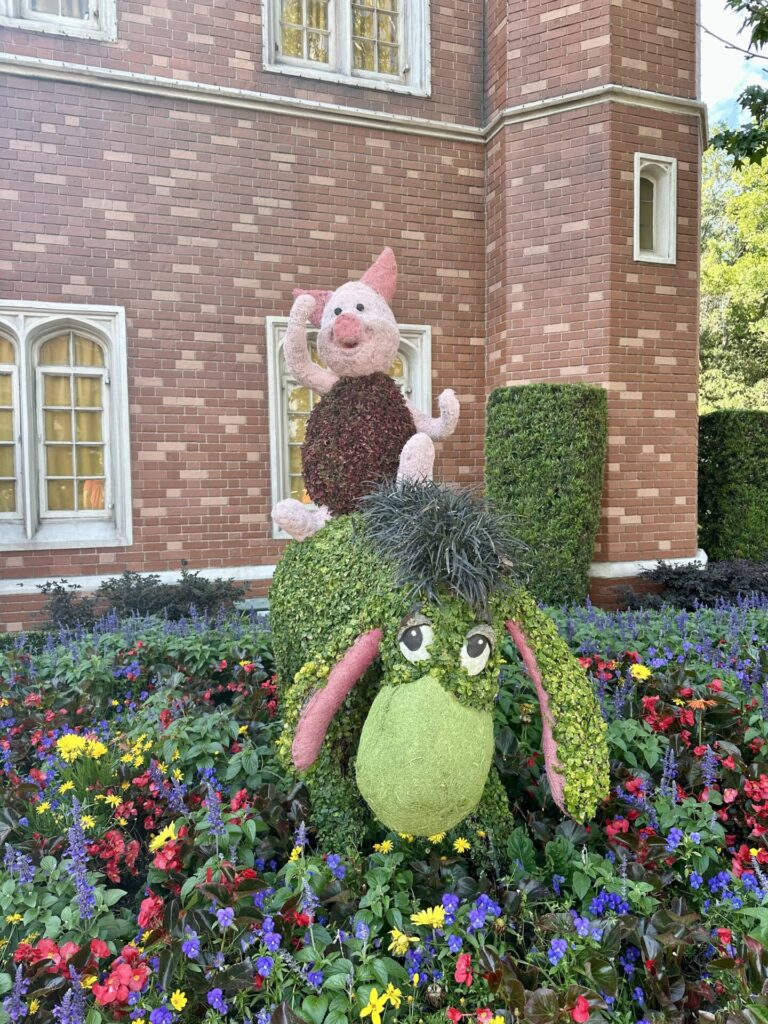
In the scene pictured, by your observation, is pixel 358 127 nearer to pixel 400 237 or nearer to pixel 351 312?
pixel 400 237

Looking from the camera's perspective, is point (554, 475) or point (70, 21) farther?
point (70, 21)

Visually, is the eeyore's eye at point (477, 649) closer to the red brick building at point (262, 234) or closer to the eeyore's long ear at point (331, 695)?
the eeyore's long ear at point (331, 695)

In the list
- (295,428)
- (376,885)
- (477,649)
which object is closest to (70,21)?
(295,428)

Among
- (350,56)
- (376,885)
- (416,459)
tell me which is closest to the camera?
(376,885)

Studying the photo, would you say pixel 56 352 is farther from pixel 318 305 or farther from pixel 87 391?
pixel 318 305

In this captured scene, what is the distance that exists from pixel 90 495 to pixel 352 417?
16.7 ft

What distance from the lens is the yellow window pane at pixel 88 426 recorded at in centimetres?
698

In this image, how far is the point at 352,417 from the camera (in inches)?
111

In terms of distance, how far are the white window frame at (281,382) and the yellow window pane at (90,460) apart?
170 cm

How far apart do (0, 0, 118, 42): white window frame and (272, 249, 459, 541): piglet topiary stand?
5409 millimetres

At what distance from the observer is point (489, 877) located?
227 centimetres

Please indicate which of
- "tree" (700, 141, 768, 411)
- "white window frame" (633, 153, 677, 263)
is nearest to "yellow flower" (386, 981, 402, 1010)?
"white window frame" (633, 153, 677, 263)

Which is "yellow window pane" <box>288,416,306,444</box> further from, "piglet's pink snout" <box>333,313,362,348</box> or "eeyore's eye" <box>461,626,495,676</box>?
"eeyore's eye" <box>461,626,495,676</box>

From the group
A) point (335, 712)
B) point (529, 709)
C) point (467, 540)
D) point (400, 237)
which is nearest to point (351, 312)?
point (467, 540)
